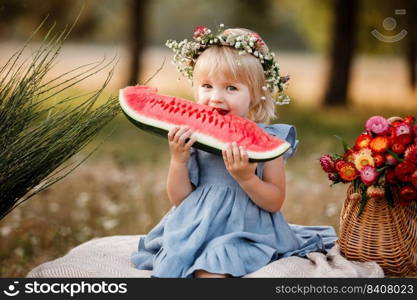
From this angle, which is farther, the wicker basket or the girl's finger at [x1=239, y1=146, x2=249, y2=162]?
the wicker basket

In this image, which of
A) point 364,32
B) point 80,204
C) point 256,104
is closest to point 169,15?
point 364,32

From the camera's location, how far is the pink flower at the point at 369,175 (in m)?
2.93

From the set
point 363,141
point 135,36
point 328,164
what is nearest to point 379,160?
point 363,141

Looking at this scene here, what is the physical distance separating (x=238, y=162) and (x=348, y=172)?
0.56 metres

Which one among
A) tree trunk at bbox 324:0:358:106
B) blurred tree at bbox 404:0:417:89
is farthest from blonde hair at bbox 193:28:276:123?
blurred tree at bbox 404:0:417:89

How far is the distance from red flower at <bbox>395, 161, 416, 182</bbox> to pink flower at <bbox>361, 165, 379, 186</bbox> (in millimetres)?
97

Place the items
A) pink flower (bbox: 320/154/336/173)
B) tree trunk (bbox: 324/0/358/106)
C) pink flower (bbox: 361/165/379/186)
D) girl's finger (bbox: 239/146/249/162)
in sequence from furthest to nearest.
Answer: tree trunk (bbox: 324/0/358/106) < pink flower (bbox: 320/154/336/173) < pink flower (bbox: 361/165/379/186) < girl's finger (bbox: 239/146/249/162)

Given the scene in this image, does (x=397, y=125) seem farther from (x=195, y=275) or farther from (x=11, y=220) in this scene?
(x=11, y=220)

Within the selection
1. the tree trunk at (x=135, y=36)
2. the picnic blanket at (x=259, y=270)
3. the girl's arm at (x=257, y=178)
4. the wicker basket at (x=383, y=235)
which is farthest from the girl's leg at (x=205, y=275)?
the tree trunk at (x=135, y=36)

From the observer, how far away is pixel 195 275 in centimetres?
292

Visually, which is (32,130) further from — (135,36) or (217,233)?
(135,36)

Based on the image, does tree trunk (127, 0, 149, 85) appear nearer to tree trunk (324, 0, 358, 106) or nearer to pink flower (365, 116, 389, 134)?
tree trunk (324, 0, 358, 106)

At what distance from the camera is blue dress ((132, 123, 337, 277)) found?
2.92m

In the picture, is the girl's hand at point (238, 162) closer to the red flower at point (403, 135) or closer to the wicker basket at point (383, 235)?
the wicker basket at point (383, 235)
